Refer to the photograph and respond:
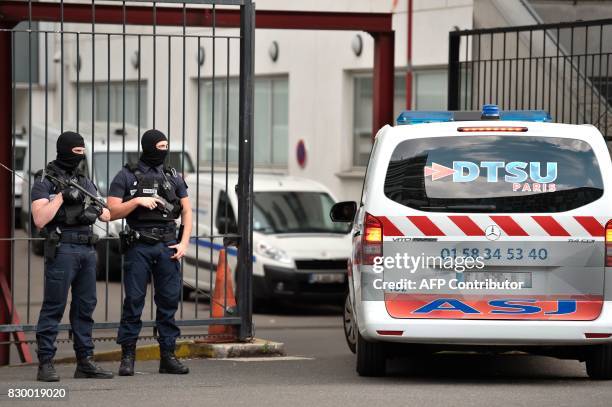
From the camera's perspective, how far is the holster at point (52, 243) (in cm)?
923

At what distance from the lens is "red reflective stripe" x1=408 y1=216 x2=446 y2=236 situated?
29.7 feet

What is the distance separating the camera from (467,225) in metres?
9.05

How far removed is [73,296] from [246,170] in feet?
7.49

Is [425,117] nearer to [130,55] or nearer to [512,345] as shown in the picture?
[512,345]

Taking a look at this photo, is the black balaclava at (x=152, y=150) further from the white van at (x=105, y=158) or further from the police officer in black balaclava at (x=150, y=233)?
the white van at (x=105, y=158)

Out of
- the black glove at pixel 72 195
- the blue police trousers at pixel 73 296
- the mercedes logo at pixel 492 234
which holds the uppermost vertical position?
the black glove at pixel 72 195

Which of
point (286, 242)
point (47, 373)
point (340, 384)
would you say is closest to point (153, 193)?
point (47, 373)

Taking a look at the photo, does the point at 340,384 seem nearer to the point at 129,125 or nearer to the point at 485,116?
the point at 485,116

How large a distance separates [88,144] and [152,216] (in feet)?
42.6

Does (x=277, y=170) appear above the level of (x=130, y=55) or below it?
below

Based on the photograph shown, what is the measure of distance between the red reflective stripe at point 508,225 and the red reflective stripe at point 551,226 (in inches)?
5.3

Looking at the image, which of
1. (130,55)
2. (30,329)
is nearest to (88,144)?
(130,55)

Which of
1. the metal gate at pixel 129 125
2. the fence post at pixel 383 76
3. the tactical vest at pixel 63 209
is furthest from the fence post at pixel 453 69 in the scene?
the tactical vest at pixel 63 209

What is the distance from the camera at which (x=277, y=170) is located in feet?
85.0
